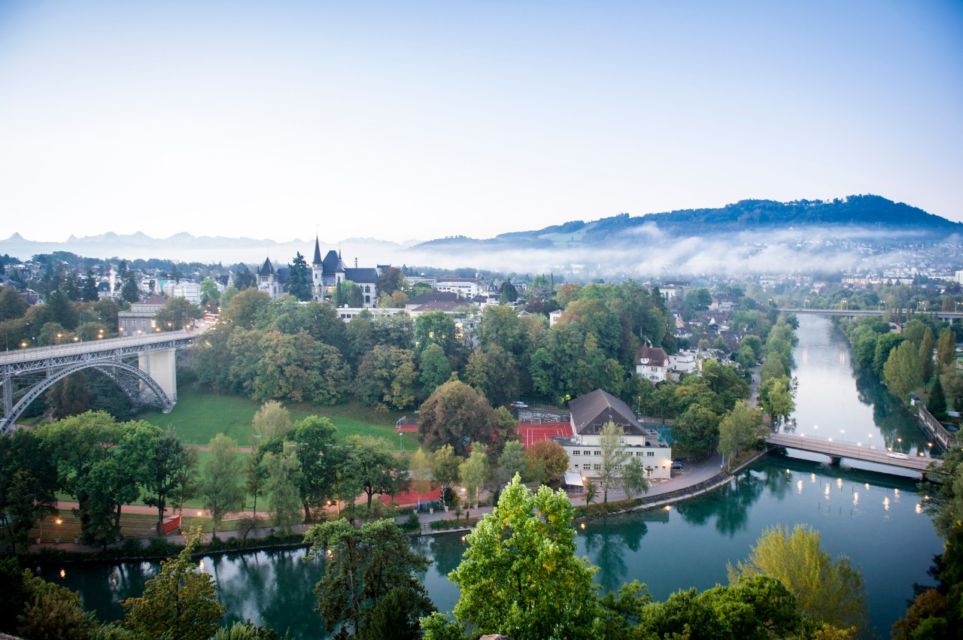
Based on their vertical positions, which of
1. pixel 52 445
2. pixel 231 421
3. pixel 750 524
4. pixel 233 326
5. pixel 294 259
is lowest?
pixel 750 524

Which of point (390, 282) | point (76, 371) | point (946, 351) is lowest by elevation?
point (946, 351)

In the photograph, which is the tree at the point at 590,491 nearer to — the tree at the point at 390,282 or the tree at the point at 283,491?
the tree at the point at 283,491

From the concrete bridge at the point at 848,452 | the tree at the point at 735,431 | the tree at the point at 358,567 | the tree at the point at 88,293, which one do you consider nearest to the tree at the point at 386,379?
the tree at the point at 735,431

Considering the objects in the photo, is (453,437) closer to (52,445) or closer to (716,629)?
(52,445)

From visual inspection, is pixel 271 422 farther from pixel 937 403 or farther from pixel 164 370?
pixel 937 403

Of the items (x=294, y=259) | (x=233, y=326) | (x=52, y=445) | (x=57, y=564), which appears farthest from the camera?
(x=294, y=259)

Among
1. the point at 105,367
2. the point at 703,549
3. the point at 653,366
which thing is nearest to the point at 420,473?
the point at 703,549

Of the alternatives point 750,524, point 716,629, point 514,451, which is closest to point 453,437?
point 514,451
